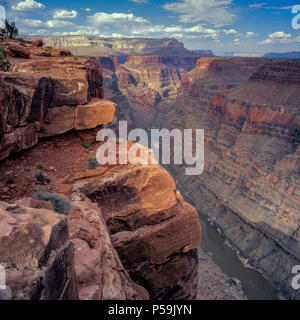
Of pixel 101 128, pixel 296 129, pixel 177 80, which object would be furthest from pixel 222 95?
pixel 177 80

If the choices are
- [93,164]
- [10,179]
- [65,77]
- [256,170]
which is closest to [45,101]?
[65,77]

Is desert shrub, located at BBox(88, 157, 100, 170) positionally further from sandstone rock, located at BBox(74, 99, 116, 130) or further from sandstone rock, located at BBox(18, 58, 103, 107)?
sandstone rock, located at BBox(18, 58, 103, 107)

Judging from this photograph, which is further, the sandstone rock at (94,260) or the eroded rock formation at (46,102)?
the eroded rock formation at (46,102)

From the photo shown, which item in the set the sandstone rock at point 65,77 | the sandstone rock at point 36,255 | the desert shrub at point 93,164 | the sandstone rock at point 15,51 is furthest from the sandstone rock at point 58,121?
the sandstone rock at point 36,255

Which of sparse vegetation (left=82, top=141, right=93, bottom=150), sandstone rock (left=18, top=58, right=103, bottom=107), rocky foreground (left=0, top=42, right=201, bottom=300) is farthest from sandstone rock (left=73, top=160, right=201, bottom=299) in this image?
sandstone rock (left=18, top=58, right=103, bottom=107)

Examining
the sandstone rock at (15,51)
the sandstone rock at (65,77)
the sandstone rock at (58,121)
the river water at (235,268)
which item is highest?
the sandstone rock at (15,51)

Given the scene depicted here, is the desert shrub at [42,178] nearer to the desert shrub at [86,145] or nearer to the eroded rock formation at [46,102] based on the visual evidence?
the eroded rock formation at [46,102]
